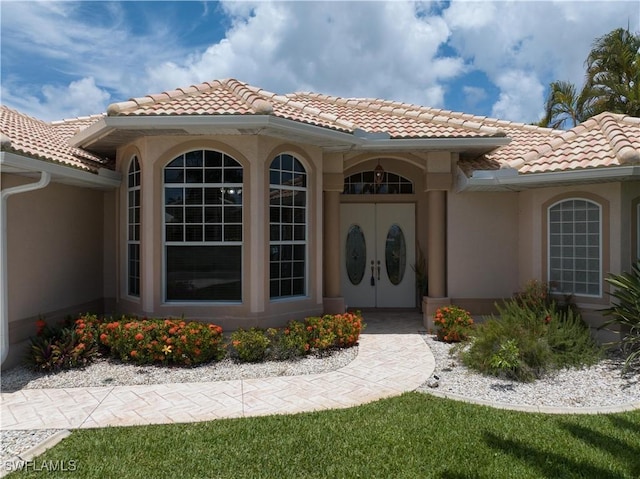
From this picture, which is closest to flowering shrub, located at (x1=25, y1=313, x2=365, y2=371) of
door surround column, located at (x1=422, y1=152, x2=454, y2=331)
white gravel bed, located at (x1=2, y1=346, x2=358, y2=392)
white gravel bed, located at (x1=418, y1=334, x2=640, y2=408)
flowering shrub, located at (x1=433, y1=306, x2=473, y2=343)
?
white gravel bed, located at (x1=2, y1=346, x2=358, y2=392)

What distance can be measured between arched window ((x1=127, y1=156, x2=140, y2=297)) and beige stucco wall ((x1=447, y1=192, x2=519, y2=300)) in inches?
289

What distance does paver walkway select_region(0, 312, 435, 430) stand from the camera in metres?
5.35

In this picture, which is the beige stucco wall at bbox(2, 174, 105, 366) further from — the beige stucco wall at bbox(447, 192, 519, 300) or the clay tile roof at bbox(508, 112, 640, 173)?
the clay tile roof at bbox(508, 112, 640, 173)

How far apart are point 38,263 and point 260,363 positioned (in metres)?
4.78

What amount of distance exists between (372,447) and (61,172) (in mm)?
7131

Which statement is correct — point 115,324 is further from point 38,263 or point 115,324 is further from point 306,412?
point 306,412

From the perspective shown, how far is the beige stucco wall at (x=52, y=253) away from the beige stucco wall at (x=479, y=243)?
8660 mm

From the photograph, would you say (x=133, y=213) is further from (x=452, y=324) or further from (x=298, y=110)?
(x=452, y=324)

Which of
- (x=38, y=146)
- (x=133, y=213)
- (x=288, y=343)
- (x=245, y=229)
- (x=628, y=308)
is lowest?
(x=288, y=343)

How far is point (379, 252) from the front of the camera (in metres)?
12.3

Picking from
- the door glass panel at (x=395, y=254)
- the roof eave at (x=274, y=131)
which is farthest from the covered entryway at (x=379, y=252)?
the roof eave at (x=274, y=131)

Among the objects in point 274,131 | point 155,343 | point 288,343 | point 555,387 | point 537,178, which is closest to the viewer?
point 555,387

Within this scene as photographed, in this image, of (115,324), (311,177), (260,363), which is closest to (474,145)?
(311,177)

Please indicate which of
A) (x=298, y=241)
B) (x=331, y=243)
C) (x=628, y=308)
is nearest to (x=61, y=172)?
(x=298, y=241)
